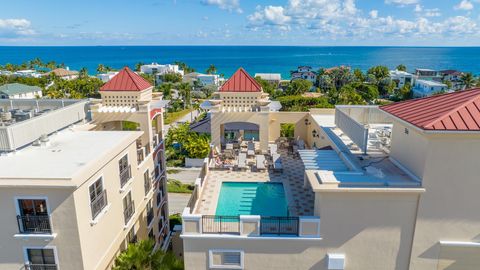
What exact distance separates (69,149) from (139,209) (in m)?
5.87

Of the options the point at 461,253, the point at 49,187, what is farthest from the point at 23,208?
the point at 461,253

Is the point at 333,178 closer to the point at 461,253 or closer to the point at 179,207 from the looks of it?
the point at 461,253

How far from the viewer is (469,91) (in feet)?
41.1

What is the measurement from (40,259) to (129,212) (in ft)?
16.2

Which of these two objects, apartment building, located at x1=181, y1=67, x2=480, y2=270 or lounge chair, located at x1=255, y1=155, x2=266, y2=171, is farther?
lounge chair, located at x1=255, y1=155, x2=266, y2=171

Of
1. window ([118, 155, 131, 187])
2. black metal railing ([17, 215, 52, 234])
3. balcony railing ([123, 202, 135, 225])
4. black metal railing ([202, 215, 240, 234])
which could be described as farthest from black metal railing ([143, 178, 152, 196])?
black metal railing ([202, 215, 240, 234])

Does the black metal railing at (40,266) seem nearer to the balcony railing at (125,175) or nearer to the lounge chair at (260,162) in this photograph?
the balcony railing at (125,175)

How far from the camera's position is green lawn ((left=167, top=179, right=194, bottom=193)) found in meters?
35.2

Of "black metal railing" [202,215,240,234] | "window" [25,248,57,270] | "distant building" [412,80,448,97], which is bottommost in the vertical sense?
"distant building" [412,80,448,97]

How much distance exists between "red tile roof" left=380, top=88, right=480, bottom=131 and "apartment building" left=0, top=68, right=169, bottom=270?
11.9 metres

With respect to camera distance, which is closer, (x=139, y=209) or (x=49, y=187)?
(x=49, y=187)

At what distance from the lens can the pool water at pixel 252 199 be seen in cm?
1384

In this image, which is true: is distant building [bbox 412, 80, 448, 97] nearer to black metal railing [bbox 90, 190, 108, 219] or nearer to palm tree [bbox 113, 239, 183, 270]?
palm tree [bbox 113, 239, 183, 270]

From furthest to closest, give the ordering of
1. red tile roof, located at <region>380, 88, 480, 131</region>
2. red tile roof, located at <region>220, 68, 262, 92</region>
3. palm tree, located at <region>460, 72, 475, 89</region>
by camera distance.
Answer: palm tree, located at <region>460, 72, 475, 89</region>, red tile roof, located at <region>220, 68, 262, 92</region>, red tile roof, located at <region>380, 88, 480, 131</region>
